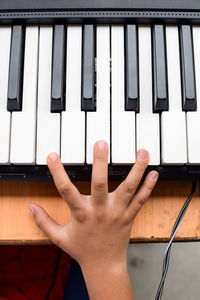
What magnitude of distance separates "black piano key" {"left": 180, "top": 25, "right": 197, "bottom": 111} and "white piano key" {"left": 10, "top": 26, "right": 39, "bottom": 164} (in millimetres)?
273

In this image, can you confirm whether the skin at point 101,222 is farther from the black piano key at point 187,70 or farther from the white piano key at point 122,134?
the black piano key at point 187,70

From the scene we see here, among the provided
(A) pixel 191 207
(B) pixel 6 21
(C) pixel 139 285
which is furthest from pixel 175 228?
(C) pixel 139 285

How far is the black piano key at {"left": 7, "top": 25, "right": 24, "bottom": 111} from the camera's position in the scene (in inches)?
23.0

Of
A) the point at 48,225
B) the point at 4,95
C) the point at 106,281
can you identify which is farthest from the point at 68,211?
the point at 4,95

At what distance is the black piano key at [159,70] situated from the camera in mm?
587

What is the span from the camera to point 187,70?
1.98ft

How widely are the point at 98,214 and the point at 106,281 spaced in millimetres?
147

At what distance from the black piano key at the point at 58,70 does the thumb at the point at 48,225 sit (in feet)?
0.66

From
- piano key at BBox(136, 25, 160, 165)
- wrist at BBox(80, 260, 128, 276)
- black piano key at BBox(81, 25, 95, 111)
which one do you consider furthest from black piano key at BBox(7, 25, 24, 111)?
wrist at BBox(80, 260, 128, 276)

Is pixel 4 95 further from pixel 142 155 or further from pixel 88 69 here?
pixel 142 155

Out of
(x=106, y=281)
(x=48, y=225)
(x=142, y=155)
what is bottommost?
(x=106, y=281)

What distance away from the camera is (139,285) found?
1.27 m

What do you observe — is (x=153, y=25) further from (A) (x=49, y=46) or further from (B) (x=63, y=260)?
(B) (x=63, y=260)

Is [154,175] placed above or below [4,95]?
below
